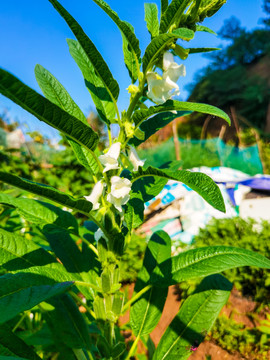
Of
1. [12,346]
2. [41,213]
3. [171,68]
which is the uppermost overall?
[171,68]

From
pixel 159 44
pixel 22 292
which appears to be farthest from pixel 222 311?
pixel 159 44

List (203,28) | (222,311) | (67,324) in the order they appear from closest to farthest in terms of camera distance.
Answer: (203,28), (67,324), (222,311)

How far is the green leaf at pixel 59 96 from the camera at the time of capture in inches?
28.7

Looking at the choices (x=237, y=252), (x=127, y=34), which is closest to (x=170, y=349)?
(x=237, y=252)

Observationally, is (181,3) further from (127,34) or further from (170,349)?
(170,349)

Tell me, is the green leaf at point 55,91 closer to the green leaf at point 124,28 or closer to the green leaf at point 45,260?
the green leaf at point 124,28

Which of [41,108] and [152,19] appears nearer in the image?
[41,108]

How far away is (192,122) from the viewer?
58.3 ft

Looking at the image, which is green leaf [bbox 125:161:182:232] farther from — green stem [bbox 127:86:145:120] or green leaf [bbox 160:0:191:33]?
green leaf [bbox 160:0:191:33]

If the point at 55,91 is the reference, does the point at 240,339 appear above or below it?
below

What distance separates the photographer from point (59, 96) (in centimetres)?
73

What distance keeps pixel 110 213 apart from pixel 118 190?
0.09m

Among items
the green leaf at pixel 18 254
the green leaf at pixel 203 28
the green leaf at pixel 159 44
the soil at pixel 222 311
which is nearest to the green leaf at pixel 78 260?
the green leaf at pixel 18 254

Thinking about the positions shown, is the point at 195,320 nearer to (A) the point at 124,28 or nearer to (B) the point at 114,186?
(B) the point at 114,186
